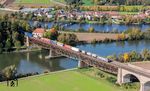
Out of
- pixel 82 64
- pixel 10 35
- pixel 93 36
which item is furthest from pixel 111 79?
pixel 93 36

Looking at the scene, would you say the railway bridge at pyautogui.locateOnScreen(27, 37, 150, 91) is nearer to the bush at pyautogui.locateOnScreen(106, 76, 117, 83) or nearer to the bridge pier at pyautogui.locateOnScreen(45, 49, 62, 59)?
the bridge pier at pyautogui.locateOnScreen(45, 49, 62, 59)

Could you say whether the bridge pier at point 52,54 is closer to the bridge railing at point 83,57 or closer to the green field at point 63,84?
the bridge railing at point 83,57

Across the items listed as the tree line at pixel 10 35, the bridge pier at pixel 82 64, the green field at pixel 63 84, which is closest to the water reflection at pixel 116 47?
the bridge pier at pixel 82 64

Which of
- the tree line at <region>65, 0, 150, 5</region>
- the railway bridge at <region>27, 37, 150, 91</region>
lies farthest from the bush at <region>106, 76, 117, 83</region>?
the tree line at <region>65, 0, 150, 5</region>

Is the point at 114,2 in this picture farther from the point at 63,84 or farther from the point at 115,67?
the point at 63,84

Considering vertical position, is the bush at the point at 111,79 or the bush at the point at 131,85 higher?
the bush at the point at 111,79

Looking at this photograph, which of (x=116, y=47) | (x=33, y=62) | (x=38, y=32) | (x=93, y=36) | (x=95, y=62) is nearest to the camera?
(x=95, y=62)

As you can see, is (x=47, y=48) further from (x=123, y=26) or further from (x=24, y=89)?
(x=123, y=26)
